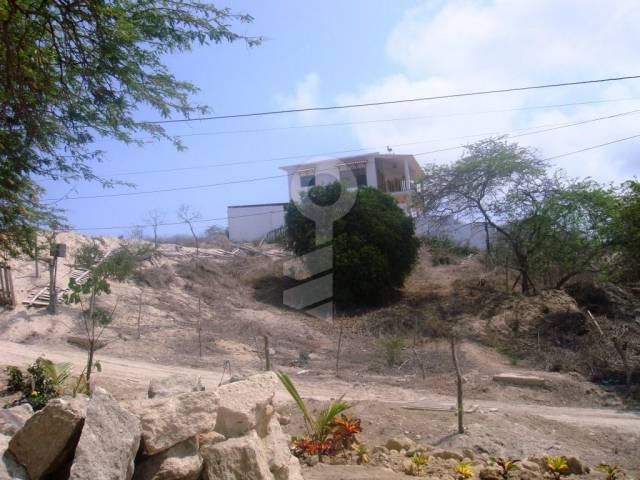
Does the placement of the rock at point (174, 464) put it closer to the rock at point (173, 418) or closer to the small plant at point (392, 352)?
the rock at point (173, 418)

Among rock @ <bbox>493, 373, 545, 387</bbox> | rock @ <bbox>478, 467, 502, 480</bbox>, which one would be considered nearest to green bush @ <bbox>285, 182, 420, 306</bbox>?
rock @ <bbox>493, 373, 545, 387</bbox>

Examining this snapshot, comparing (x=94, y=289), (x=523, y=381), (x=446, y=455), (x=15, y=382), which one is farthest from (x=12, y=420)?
(x=523, y=381)

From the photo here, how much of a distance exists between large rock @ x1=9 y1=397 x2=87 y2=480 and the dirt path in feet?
20.8

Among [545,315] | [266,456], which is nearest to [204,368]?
[266,456]

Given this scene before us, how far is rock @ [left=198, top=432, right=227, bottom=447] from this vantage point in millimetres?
4943

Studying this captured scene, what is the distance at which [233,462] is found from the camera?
4809mm

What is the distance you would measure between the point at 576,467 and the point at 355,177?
27.6m

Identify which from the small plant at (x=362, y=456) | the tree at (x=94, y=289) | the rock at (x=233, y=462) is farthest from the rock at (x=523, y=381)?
the rock at (x=233, y=462)

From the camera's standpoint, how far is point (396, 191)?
36.4m

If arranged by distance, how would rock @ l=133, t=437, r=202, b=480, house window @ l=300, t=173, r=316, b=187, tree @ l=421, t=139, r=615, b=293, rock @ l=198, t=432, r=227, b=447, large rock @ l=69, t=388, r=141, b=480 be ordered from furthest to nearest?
house window @ l=300, t=173, r=316, b=187 → tree @ l=421, t=139, r=615, b=293 → rock @ l=198, t=432, r=227, b=447 → rock @ l=133, t=437, r=202, b=480 → large rock @ l=69, t=388, r=141, b=480

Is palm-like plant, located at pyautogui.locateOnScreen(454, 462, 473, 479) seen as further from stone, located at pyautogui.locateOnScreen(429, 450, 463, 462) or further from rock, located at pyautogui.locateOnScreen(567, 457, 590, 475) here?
rock, located at pyautogui.locateOnScreen(567, 457, 590, 475)

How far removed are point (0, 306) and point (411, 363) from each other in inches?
453

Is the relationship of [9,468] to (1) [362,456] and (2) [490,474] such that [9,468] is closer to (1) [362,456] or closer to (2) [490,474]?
(1) [362,456]

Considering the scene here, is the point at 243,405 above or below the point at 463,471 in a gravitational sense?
above
